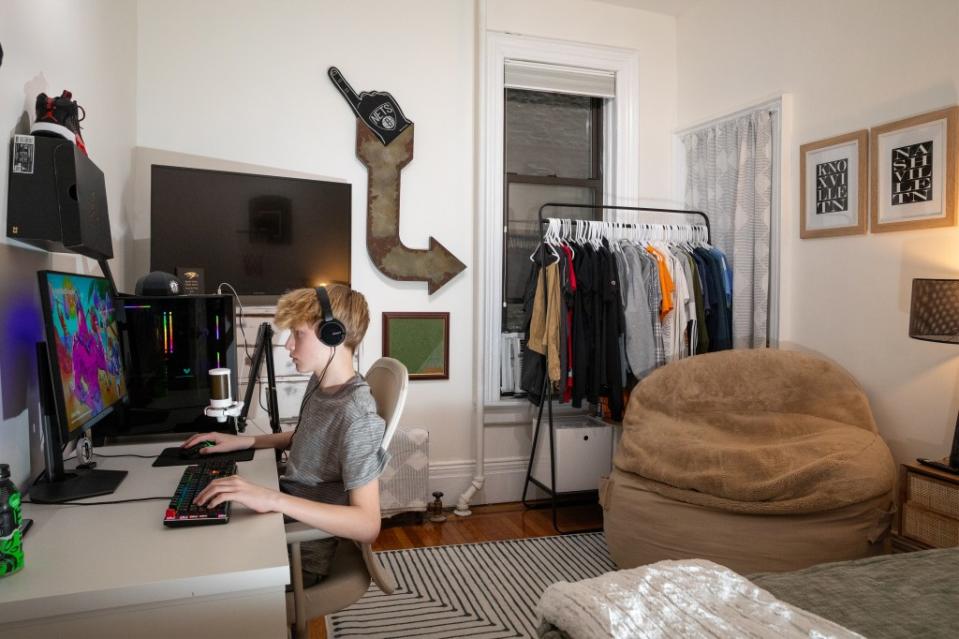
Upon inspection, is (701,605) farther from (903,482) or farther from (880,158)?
(880,158)

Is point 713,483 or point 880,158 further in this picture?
point 880,158

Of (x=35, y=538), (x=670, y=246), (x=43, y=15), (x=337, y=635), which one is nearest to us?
(x=35, y=538)

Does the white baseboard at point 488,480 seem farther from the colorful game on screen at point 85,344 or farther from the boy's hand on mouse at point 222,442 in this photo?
the colorful game on screen at point 85,344

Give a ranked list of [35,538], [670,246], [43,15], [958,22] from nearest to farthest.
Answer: [35,538] < [43,15] < [958,22] < [670,246]

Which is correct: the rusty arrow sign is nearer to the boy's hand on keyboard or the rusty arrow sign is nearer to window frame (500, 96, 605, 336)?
window frame (500, 96, 605, 336)

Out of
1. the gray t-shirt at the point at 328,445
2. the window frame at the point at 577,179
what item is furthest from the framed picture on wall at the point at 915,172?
the gray t-shirt at the point at 328,445

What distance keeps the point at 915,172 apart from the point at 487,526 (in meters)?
2.45

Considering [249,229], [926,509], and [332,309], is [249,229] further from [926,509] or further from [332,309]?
[926,509]

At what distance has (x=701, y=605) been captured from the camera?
1054 mm

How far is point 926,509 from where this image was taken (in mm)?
2260

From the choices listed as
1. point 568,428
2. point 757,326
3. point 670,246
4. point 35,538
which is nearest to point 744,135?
point 670,246

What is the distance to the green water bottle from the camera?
996 mm

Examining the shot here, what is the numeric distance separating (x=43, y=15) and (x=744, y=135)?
2.99m

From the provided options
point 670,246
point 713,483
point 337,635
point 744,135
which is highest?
point 744,135
